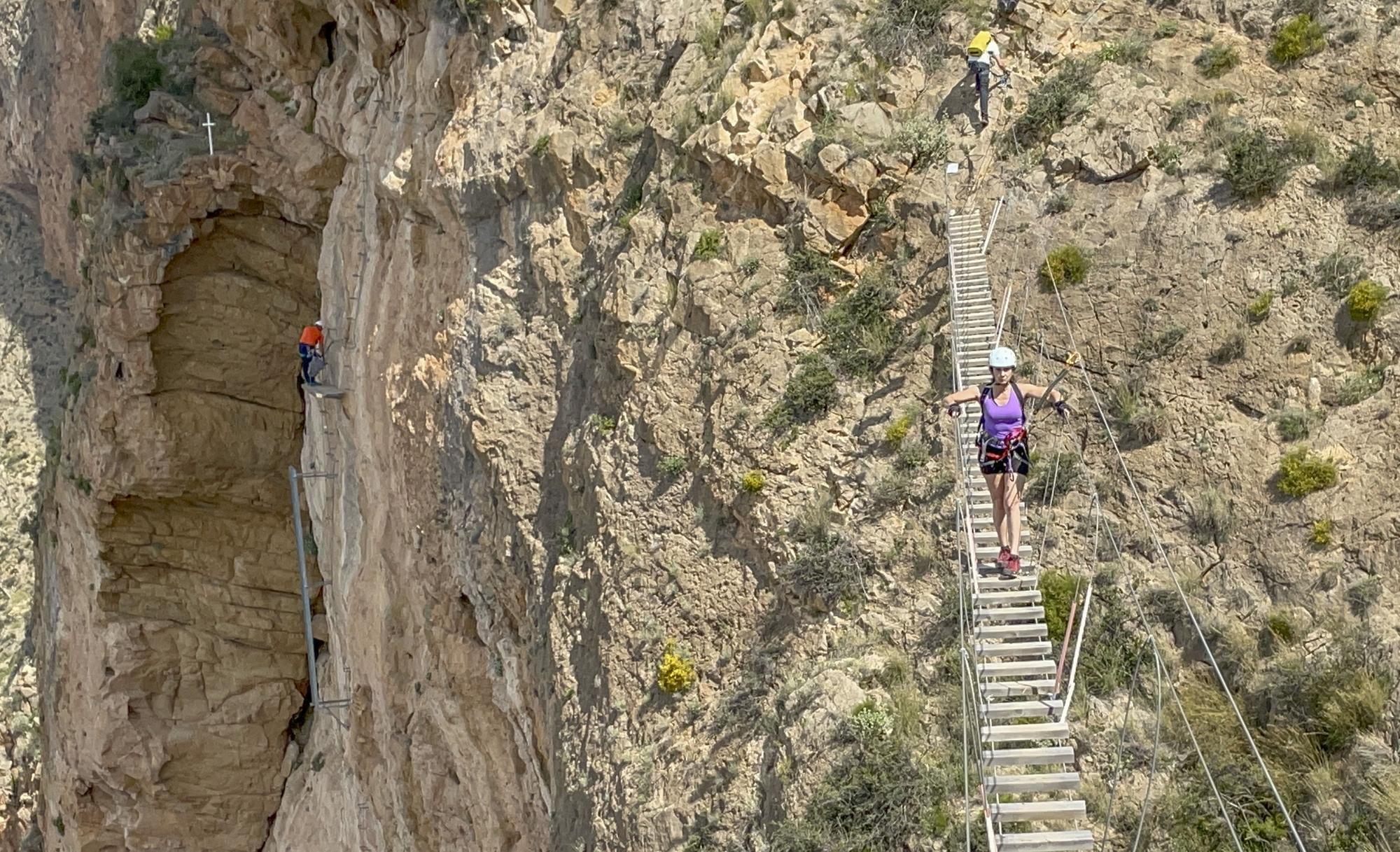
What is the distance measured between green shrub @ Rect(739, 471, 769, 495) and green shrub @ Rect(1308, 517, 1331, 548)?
4536mm

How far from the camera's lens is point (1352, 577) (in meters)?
8.43

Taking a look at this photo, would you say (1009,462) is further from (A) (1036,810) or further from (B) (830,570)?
(A) (1036,810)

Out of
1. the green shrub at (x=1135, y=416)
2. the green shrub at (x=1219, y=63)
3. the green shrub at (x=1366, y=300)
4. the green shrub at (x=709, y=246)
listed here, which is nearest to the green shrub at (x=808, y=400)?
the green shrub at (x=709, y=246)

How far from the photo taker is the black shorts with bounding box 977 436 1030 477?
8.49m

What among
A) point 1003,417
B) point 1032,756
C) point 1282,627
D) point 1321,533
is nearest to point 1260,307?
point 1321,533

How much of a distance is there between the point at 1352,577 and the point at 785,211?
6.54 m

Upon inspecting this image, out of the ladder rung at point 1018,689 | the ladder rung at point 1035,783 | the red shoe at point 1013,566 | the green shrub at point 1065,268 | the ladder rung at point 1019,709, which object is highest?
the green shrub at point 1065,268

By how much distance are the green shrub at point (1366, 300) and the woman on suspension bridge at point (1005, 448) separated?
124 inches

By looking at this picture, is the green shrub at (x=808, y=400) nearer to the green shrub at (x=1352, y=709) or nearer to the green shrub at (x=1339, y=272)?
the green shrub at (x=1339, y=272)

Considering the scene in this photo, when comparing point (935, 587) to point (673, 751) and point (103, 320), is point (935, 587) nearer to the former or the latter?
point (673, 751)

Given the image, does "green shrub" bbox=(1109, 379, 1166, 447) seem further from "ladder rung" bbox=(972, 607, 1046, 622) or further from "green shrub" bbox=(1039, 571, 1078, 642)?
"ladder rung" bbox=(972, 607, 1046, 622)

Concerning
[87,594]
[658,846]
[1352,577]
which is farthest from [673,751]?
[87,594]

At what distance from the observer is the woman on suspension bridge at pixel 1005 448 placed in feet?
27.9

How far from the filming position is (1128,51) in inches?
497
